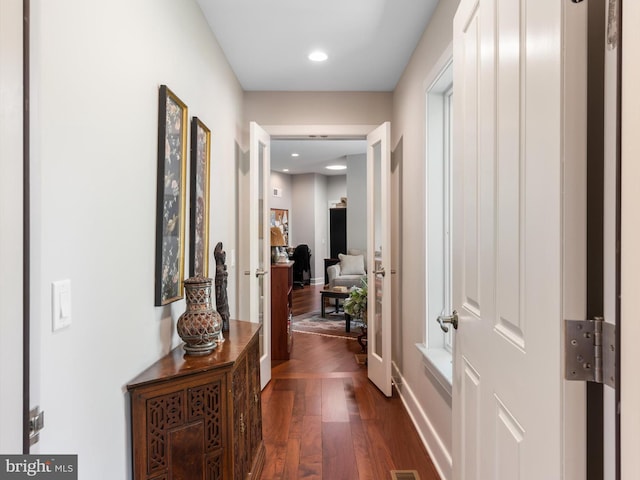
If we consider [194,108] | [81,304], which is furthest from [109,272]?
[194,108]

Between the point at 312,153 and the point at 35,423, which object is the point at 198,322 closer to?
the point at 35,423

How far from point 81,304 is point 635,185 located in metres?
1.27

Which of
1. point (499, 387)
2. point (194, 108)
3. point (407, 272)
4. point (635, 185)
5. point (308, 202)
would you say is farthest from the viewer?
point (308, 202)

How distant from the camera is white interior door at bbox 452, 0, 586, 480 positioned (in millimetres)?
669

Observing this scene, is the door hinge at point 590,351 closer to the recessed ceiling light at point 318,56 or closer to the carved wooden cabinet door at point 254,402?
the carved wooden cabinet door at point 254,402

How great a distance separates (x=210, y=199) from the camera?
7.64 ft

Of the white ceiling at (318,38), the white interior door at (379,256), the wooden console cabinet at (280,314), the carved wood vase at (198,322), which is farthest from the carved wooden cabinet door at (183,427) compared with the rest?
the wooden console cabinet at (280,314)

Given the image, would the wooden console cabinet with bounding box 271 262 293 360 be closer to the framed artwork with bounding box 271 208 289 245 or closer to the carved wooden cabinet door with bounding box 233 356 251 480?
the carved wooden cabinet door with bounding box 233 356 251 480

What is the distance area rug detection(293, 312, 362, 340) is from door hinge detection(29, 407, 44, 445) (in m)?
4.07

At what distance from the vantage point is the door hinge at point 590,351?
2.03ft

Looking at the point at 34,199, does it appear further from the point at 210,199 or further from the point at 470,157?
the point at 210,199

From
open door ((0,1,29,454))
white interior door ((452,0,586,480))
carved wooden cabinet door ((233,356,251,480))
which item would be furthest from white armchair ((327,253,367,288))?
open door ((0,1,29,454))

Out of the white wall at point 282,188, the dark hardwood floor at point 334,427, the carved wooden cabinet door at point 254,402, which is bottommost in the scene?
the dark hardwood floor at point 334,427

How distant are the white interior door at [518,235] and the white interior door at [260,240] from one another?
1.93 metres
